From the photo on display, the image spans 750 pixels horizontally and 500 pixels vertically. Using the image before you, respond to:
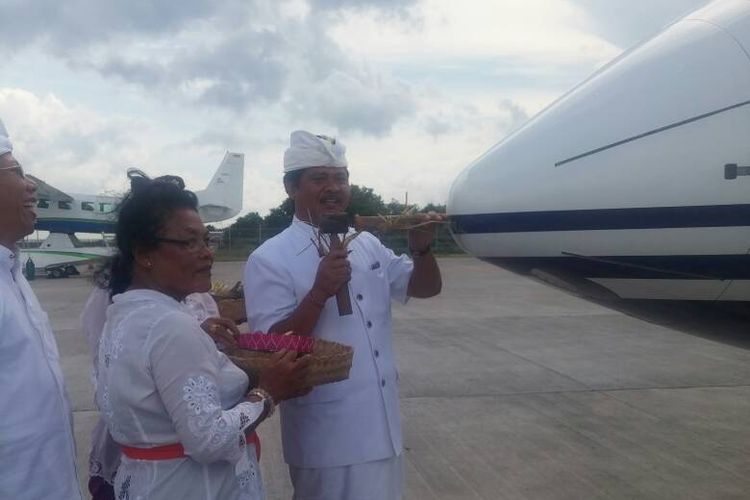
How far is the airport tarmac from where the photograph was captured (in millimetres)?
5215

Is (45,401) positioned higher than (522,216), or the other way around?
(522,216)

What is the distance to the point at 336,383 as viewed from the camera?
2.68 metres

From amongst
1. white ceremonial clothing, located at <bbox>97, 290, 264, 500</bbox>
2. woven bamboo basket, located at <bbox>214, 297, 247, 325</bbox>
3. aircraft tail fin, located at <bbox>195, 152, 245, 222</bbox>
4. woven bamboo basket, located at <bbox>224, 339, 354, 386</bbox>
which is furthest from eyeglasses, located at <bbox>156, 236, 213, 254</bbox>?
aircraft tail fin, located at <bbox>195, 152, 245, 222</bbox>

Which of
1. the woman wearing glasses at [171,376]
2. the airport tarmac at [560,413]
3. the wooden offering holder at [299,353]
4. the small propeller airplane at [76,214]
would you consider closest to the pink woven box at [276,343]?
the wooden offering holder at [299,353]

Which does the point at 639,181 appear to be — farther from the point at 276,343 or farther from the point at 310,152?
the point at 276,343

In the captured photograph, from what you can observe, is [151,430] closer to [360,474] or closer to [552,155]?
[360,474]

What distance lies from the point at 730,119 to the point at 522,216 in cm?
72

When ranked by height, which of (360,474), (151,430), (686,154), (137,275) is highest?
(686,154)

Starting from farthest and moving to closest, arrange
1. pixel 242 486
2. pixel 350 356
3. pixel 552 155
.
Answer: pixel 552 155
pixel 350 356
pixel 242 486

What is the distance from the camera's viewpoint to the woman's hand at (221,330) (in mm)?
2600

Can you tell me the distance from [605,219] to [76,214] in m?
30.9

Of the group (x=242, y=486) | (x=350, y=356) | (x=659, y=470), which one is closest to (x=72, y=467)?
(x=242, y=486)

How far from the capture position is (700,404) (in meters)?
7.22

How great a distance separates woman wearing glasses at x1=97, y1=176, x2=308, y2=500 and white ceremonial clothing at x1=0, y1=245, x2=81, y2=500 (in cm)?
13
